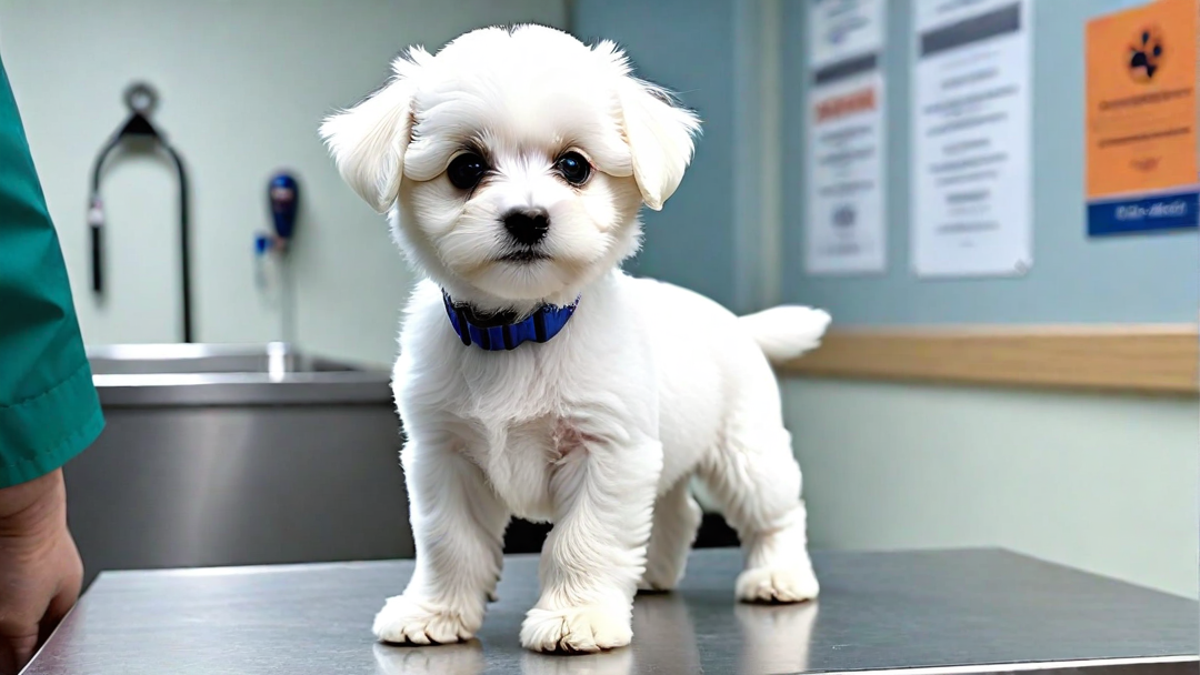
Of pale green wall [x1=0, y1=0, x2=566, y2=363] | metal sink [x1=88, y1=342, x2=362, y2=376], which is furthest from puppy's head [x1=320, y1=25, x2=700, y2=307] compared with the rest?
pale green wall [x1=0, y1=0, x2=566, y2=363]

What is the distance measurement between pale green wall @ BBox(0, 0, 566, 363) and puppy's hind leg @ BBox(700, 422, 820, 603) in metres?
2.96

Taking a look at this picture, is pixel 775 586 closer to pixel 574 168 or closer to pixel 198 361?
pixel 574 168

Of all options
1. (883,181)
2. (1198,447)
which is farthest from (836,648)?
(883,181)

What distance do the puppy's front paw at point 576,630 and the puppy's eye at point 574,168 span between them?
0.32 m

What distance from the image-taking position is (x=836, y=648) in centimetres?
94

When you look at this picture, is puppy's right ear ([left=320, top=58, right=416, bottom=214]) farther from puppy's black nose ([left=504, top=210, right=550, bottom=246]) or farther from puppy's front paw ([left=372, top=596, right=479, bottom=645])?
puppy's front paw ([left=372, top=596, right=479, bottom=645])

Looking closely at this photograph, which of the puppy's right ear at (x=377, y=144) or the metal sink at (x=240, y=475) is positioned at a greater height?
the puppy's right ear at (x=377, y=144)

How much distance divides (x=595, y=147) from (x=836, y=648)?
1.38 ft

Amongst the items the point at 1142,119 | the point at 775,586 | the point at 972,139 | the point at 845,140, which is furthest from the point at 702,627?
the point at 845,140

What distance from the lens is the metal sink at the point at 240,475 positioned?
6.16 ft

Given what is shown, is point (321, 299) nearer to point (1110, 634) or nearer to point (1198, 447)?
point (1198, 447)

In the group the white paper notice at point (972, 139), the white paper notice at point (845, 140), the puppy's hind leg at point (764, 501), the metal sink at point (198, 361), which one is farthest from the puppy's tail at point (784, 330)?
the metal sink at point (198, 361)

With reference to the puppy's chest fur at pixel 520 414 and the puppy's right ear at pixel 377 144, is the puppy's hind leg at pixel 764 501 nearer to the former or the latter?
the puppy's chest fur at pixel 520 414

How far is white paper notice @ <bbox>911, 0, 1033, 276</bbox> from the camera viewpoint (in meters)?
2.15
